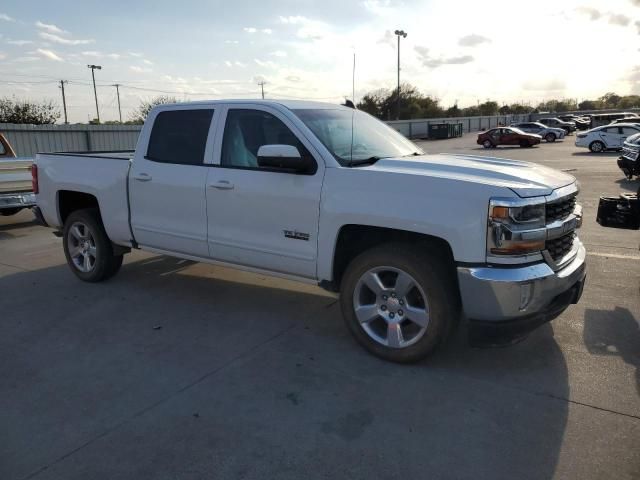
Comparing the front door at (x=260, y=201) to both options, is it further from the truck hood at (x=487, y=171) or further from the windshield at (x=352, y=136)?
the truck hood at (x=487, y=171)

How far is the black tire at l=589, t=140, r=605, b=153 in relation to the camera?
27.9 m

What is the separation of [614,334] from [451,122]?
60.6 metres

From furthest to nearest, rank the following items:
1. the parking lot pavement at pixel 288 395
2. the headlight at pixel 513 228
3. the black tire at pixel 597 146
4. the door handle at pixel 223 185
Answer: the black tire at pixel 597 146 < the door handle at pixel 223 185 < the headlight at pixel 513 228 < the parking lot pavement at pixel 288 395

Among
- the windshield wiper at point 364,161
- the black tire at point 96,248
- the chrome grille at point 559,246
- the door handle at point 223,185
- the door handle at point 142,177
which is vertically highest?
the windshield wiper at point 364,161

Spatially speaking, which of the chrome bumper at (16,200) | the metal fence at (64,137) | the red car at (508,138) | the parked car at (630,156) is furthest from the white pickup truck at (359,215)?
the red car at (508,138)

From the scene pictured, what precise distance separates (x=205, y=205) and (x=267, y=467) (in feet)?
8.85

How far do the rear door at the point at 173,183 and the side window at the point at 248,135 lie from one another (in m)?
0.22

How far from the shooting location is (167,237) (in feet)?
17.5

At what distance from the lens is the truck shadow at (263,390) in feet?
9.89

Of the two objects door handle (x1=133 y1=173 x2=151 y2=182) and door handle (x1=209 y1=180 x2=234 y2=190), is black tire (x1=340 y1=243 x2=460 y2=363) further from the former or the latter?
door handle (x1=133 y1=173 x2=151 y2=182)

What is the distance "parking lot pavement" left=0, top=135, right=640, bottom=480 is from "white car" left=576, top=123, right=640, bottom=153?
25.3 m

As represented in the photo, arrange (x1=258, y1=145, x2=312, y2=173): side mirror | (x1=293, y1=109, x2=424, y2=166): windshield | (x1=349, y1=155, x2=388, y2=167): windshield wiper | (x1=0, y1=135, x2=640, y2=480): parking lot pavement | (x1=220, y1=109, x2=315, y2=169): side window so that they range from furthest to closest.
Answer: (x1=220, y1=109, x2=315, y2=169): side window
(x1=293, y1=109, x2=424, y2=166): windshield
(x1=349, y1=155, x2=388, y2=167): windshield wiper
(x1=258, y1=145, x2=312, y2=173): side mirror
(x1=0, y1=135, x2=640, y2=480): parking lot pavement

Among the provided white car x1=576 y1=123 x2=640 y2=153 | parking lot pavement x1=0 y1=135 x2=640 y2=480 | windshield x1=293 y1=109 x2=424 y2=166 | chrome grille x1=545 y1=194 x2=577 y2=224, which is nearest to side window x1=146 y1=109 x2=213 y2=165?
windshield x1=293 y1=109 x2=424 y2=166

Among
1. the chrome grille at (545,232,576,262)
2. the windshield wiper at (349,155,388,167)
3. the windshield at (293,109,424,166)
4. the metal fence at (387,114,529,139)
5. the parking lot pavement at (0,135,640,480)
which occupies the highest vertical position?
the metal fence at (387,114,529,139)
